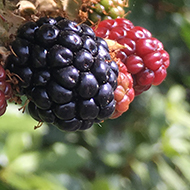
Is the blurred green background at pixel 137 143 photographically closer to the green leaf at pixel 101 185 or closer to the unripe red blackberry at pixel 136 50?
the green leaf at pixel 101 185

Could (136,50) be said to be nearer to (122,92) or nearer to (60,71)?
(122,92)

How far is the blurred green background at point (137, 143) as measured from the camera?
4.68ft

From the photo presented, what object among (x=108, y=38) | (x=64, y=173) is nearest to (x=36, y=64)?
(x=108, y=38)

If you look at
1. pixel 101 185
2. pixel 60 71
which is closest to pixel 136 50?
pixel 60 71

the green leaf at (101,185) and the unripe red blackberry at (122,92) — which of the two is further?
the green leaf at (101,185)

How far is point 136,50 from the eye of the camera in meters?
0.87

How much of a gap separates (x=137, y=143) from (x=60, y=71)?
119 cm

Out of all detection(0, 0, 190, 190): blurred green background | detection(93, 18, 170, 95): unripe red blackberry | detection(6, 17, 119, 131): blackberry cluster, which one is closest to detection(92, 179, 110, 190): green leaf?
detection(0, 0, 190, 190): blurred green background

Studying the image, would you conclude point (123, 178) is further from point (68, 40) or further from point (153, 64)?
point (68, 40)

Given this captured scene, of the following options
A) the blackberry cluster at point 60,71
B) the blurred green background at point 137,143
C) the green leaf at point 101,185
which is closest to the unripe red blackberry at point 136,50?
the blackberry cluster at point 60,71

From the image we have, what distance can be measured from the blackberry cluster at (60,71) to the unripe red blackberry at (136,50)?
0.65ft

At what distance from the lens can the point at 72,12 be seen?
0.76m

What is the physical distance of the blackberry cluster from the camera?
618mm

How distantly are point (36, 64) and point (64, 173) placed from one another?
937 mm
